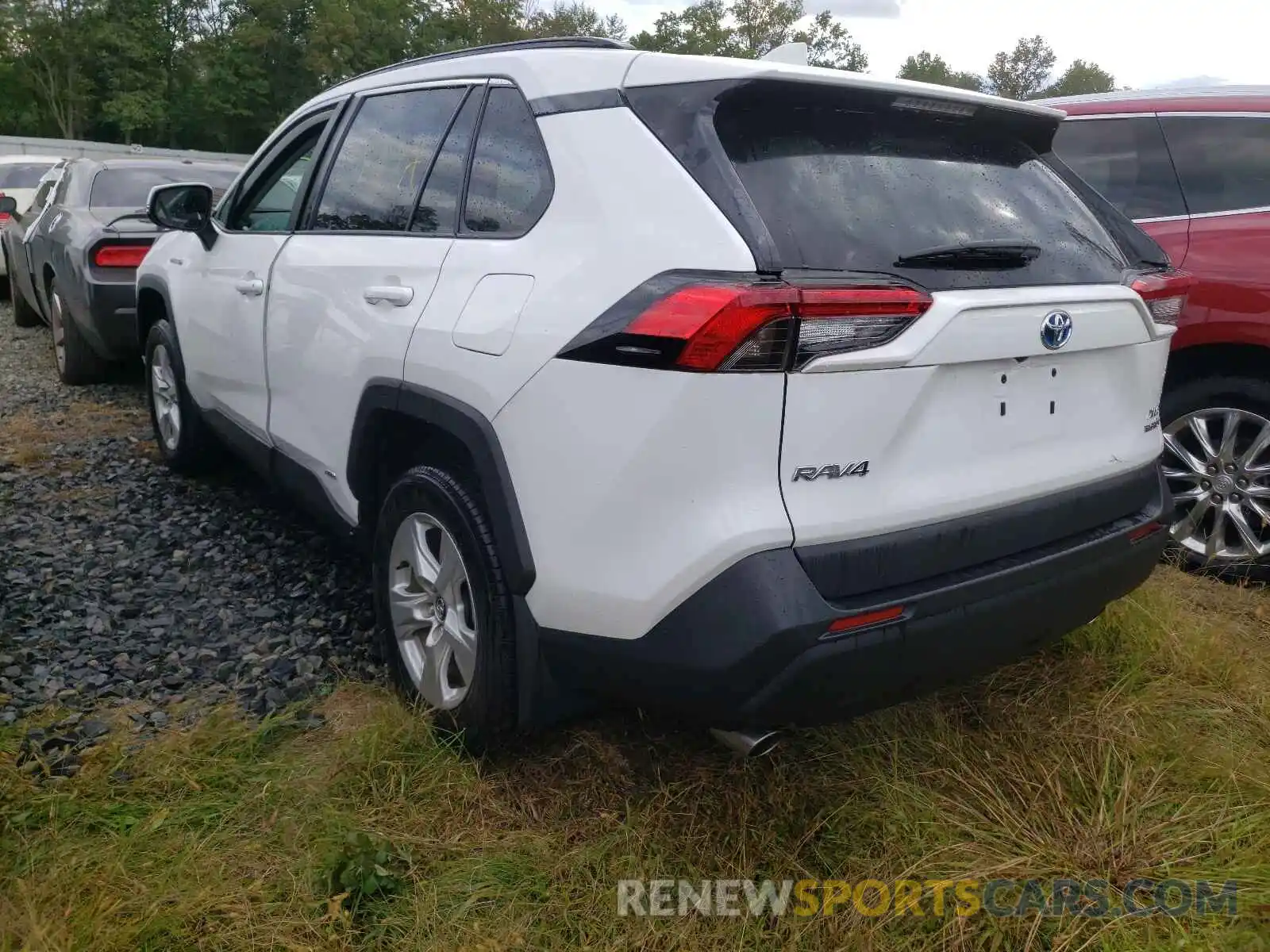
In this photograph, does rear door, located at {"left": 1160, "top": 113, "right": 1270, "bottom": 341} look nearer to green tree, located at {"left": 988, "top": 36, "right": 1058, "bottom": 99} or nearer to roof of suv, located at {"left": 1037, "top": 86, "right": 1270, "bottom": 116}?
roof of suv, located at {"left": 1037, "top": 86, "right": 1270, "bottom": 116}

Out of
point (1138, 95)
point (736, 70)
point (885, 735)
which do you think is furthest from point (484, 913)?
point (1138, 95)

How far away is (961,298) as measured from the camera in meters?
1.99

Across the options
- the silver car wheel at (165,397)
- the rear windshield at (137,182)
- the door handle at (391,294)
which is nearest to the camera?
the door handle at (391,294)

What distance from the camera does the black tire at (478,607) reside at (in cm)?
226

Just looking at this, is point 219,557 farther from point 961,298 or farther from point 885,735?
point 961,298

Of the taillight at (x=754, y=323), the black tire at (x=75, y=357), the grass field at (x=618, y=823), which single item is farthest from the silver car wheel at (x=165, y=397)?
the taillight at (x=754, y=323)

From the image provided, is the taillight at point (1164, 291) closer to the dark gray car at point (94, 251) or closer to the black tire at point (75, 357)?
the dark gray car at point (94, 251)

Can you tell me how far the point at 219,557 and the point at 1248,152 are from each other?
4209mm

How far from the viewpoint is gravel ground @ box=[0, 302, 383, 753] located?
296 cm

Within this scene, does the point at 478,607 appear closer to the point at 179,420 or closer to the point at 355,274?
the point at 355,274


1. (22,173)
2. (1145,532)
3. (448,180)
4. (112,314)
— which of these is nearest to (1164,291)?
(1145,532)

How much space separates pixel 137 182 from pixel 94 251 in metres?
1.33

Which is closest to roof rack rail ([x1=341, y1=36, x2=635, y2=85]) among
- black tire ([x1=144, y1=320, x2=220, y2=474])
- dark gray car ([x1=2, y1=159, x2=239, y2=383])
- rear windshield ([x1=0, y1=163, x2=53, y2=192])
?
black tire ([x1=144, y1=320, x2=220, y2=474])

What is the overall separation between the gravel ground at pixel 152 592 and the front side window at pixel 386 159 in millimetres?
1323
